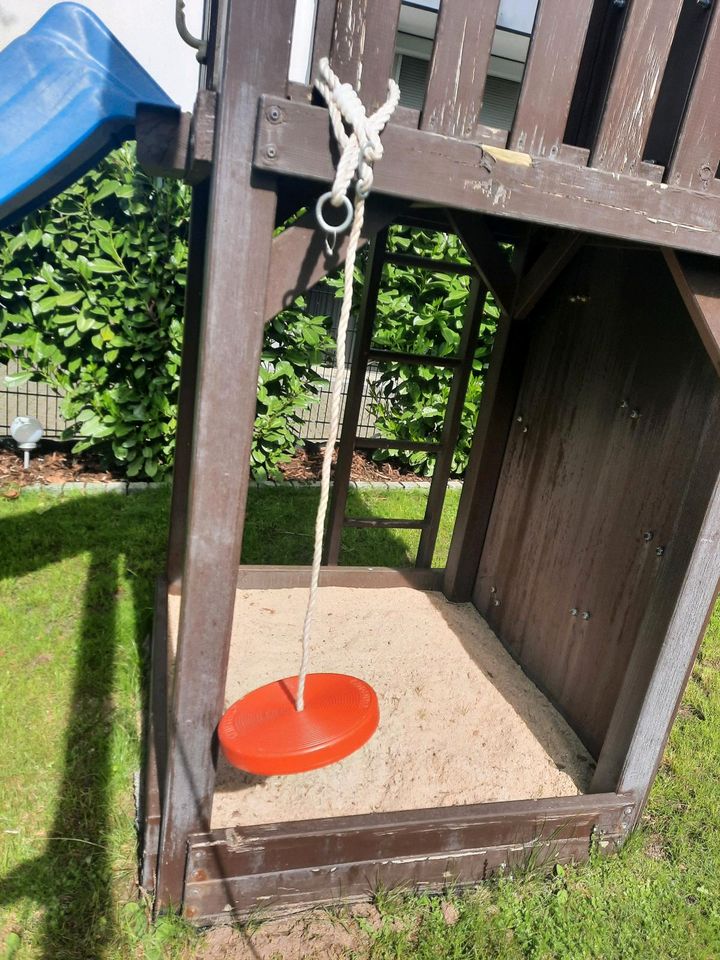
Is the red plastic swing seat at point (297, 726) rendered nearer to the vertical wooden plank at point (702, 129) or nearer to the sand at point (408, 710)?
the sand at point (408, 710)

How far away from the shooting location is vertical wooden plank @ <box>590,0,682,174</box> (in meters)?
1.69

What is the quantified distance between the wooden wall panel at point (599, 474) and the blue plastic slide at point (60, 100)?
1865 mm

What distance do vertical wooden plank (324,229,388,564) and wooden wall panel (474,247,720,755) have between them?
2.67ft

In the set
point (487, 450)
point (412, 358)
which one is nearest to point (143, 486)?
point (412, 358)

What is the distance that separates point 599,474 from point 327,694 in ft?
5.24

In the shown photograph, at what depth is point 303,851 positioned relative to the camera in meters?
2.21

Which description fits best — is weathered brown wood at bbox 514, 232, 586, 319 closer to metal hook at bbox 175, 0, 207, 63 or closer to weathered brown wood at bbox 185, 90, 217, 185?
metal hook at bbox 175, 0, 207, 63

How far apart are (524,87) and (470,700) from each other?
238cm

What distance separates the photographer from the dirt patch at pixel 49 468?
5.28 metres

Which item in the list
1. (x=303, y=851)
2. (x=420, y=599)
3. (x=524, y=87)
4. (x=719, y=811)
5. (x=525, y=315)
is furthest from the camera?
(x=420, y=599)

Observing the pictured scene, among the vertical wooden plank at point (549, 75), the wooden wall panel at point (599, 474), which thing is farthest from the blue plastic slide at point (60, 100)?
the wooden wall panel at point (599, 474)

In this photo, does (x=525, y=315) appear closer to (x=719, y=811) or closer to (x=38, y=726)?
(x=719, y=811)

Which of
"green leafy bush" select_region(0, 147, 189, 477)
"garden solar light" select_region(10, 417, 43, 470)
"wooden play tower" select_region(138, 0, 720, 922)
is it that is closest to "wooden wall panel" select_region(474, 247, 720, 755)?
"wooden play tower" select_region(138, 0, 720, 922)

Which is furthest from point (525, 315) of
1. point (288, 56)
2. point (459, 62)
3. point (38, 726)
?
point (38, 726)
